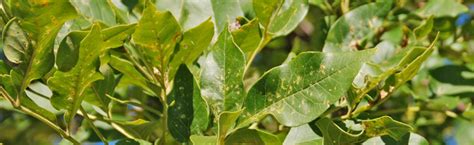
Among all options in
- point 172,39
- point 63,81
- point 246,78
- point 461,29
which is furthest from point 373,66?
point 246,78

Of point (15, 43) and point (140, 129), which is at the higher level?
point (15, 43)

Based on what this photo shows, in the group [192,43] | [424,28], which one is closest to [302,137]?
[192,43]

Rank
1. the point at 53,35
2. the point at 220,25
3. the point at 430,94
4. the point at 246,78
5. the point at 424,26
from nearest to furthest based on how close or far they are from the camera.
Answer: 1. the point at 53,35
2. the point at 220,25
3. the point at 424,26
4. the point at 430,94
5. the point at 246,78

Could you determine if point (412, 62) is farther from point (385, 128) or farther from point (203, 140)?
point (203, 140)

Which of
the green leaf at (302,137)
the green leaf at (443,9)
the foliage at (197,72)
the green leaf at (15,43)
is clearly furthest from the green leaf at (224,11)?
the green leaf at (443,9)

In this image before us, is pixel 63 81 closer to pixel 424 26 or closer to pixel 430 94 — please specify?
pixel 424 26

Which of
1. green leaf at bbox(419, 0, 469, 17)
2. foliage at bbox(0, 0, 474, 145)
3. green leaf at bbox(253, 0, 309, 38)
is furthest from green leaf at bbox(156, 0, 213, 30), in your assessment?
green leaf at bbox(419, 0, 469, 17)
